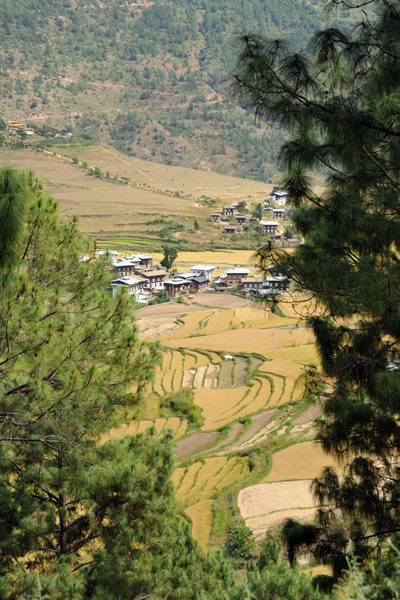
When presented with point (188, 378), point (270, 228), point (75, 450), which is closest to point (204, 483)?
point (75, 450)

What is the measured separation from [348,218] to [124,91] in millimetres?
174778

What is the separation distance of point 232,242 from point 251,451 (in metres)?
52.5

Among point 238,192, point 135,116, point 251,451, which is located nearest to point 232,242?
point 238,192

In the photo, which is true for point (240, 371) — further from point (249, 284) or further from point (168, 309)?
point (249, 284)

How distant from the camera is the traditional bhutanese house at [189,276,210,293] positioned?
55912 mm

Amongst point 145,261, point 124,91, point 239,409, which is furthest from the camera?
point 124,91

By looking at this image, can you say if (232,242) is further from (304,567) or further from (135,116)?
(135,116)

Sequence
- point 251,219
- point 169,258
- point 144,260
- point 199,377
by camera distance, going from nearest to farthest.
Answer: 1. point 199,377
2. point 144,260
3. point 169,258
4. point 251,219

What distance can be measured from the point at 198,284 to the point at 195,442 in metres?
33.4

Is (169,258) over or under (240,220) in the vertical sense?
under

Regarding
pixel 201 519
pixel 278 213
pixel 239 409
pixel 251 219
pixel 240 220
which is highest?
pixel 278 213

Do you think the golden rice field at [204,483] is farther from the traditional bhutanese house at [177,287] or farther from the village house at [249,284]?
the village house at [249,284]

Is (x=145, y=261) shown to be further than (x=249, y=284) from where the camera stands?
Yes

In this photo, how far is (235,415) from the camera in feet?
84.7
